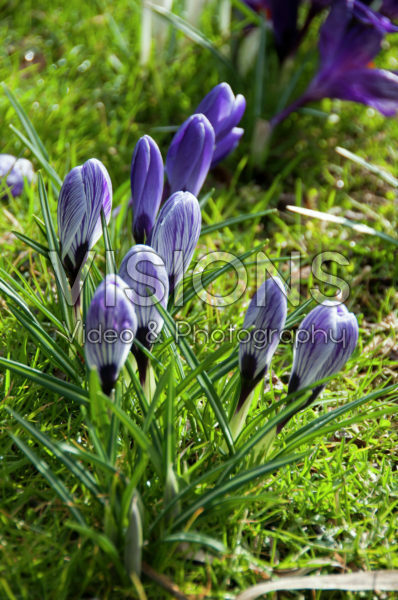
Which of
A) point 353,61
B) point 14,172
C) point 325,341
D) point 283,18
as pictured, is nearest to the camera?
point 325,341

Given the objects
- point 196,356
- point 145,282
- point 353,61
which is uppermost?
point 145,282

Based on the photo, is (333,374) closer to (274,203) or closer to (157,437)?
(157,437)

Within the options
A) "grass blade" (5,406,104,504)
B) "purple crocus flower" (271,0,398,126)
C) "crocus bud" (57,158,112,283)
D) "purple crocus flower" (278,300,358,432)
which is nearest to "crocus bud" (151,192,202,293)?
"crocus bud" (57,158,112,283)

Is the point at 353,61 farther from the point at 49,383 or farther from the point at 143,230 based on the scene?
the point at 49,383

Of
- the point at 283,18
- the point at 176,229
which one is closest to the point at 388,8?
the point at 283,18

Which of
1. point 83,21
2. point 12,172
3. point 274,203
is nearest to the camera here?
point 12,172

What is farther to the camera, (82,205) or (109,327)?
(82,205)

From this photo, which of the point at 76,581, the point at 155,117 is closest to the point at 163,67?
the point at 155,117

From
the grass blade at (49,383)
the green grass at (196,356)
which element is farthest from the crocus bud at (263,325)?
the grass blade at (49,383)
